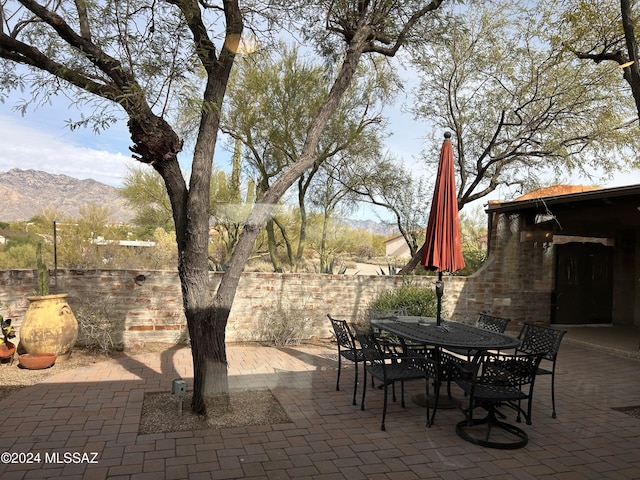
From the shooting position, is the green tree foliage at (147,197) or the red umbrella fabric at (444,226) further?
the green tree foliage at (147,197)

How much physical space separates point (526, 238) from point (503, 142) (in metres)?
2.25

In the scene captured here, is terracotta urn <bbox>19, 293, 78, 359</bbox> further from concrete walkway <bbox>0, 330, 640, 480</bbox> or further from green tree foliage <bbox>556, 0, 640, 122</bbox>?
green tree foliage <bbox>556, 0, 640, 122</bbox>

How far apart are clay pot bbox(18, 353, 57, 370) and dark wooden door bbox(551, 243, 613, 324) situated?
9.49 metres

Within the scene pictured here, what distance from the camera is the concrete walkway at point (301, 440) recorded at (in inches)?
127

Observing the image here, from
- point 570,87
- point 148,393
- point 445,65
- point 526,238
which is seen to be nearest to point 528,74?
point 570,87

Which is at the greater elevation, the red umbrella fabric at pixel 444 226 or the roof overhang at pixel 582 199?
the roof overhang at pixel 582 199

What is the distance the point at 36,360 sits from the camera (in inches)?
216

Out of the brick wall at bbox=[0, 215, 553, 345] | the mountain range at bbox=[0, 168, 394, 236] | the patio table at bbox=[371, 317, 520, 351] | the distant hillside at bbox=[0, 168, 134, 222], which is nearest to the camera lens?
the patio table at bbox=[371, 317, 520, 351]

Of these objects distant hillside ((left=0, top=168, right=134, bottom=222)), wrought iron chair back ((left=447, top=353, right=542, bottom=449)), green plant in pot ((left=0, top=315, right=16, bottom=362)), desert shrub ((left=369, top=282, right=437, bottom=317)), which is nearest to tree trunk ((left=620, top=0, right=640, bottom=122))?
wrought iron chair back ((left=447, top=353, right=542, bottom=449))

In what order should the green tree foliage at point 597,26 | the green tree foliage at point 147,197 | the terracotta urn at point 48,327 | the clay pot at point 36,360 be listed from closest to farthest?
the clay pot at point 36,360, the terracotta urn at point 48,327, the green tree foliage at point 597,26, the green tree foliage at point 147,197

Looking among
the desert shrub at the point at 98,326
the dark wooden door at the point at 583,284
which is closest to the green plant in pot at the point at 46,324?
the desert shrub at the point at 98,326

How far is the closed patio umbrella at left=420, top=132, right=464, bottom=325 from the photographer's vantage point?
4883 mm

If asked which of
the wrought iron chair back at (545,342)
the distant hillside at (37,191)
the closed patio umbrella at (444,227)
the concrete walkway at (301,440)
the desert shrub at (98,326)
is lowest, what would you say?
the concrete walkway at (301,440)

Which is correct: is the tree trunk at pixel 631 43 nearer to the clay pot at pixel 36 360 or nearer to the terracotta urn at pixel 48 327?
the terracotta urn at pixel 48 327
